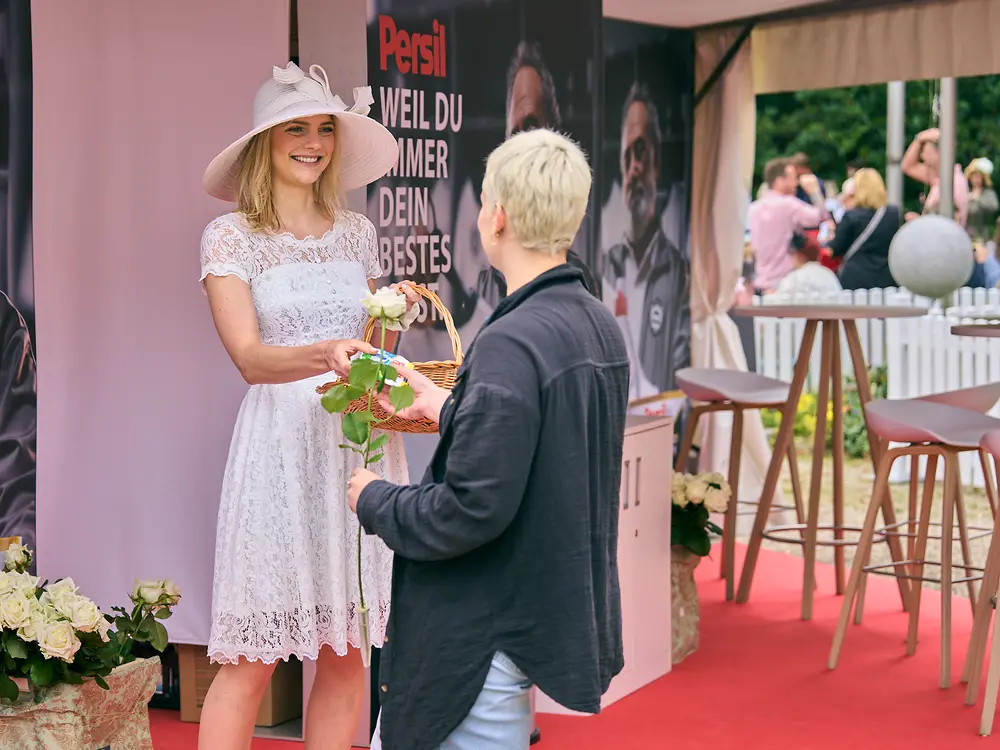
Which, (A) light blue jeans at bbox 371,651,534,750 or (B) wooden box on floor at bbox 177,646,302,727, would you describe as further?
(B) wooden box on floor at bbox 177,646,302,727

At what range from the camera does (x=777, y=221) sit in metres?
11.8

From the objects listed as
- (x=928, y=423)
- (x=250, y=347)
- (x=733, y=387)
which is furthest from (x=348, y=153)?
(x=733, y=387)

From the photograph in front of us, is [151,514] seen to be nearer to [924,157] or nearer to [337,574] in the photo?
[337,574]

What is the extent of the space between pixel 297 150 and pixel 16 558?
1182 millimetres

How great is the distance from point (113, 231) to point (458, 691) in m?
2.17

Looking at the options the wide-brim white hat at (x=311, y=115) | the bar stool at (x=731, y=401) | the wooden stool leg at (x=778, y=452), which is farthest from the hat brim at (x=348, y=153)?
the bar stool at (x=731, y=401)

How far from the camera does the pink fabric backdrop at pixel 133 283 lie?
3.84m

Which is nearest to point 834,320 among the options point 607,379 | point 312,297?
point 312,297

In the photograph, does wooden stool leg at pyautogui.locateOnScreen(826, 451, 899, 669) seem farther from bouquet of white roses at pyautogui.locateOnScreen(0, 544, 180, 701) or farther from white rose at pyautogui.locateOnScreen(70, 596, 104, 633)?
white rose at pyautogui.locateOnScreen(70, 596, 104, 633)

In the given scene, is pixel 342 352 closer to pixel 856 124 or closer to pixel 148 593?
pixel 148 593

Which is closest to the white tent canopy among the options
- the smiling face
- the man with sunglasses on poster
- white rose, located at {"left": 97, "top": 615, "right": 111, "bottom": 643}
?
the man with sunglasses on poster

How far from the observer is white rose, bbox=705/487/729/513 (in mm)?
A: 5094

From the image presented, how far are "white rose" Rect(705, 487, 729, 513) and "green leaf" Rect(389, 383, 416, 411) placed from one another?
114 inches

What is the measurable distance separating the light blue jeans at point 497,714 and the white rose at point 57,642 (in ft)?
3.98
